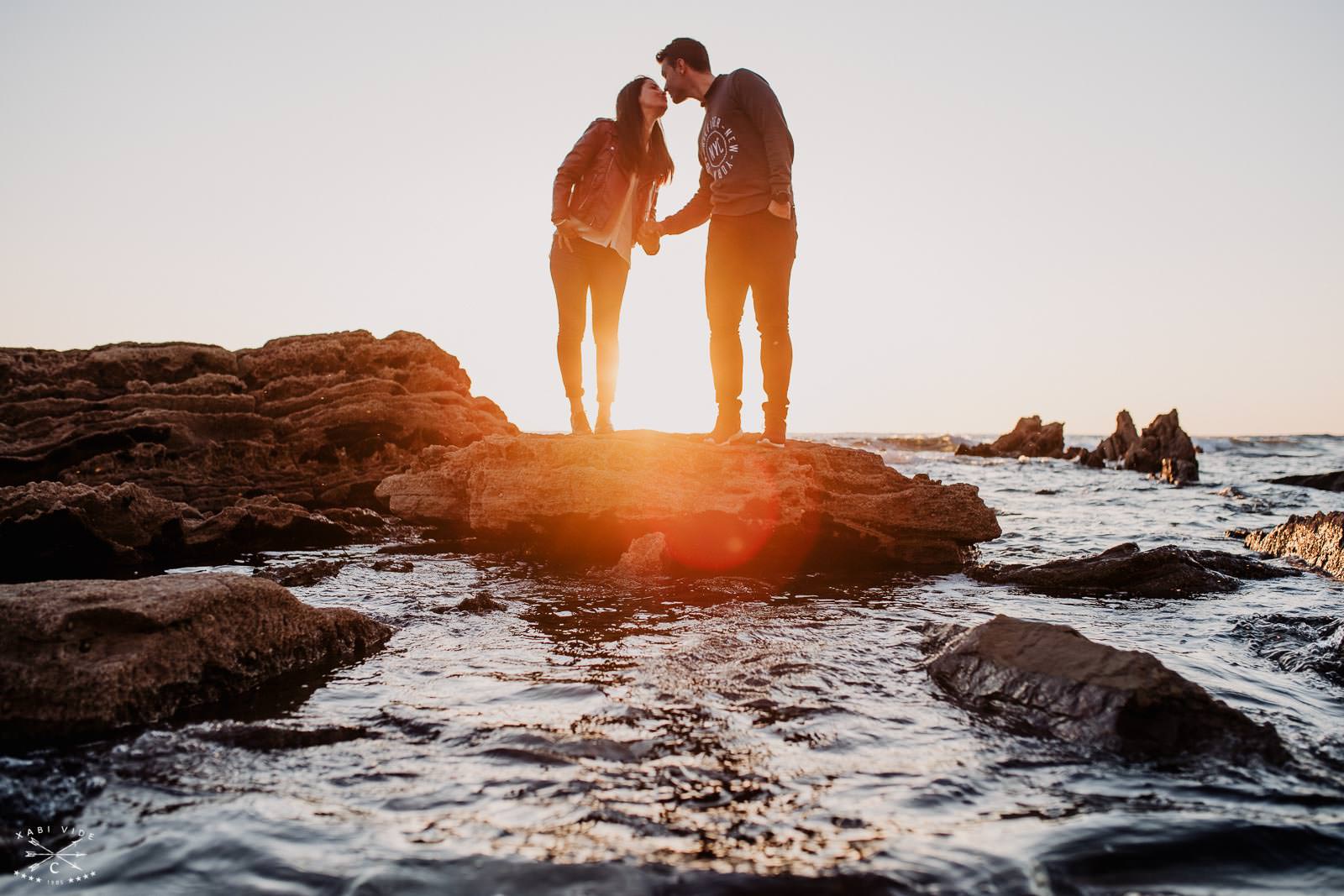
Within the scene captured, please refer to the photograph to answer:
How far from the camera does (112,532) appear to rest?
7156 millimetres

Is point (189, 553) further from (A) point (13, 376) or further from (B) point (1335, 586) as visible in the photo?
(B) point (1335, 586)

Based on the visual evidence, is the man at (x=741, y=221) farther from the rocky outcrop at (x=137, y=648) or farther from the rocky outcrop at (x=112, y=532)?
the rocky outcrop at (x=112, y=532)

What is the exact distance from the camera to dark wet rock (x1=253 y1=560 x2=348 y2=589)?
6.16 m

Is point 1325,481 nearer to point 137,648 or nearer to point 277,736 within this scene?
point 277,736

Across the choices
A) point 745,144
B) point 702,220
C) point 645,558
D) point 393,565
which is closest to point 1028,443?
point 702,220

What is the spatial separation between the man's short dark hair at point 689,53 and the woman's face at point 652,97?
0.46 meters

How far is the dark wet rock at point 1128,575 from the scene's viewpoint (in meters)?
6.48

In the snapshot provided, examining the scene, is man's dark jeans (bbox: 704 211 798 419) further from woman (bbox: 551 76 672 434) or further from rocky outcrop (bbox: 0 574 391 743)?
rocky outcrop (bbox: 0 574 391 743)

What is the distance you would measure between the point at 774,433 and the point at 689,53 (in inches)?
144

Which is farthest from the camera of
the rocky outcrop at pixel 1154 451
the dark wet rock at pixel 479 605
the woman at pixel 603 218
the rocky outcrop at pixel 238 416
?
the rocky outcrop at pixel 1154 451

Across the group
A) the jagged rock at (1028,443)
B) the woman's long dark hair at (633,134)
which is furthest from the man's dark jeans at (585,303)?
the jagged rock at (1028,443)

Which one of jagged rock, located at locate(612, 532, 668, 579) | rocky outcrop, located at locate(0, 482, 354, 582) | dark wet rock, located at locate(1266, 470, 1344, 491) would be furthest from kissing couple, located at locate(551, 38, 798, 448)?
dark wet rock, located at locate(1266, 470, 1344, 491)

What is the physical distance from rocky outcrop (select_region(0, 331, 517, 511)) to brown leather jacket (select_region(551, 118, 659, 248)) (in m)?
5.25

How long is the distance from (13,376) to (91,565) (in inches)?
300
